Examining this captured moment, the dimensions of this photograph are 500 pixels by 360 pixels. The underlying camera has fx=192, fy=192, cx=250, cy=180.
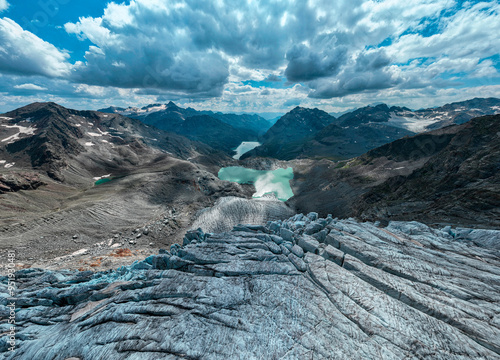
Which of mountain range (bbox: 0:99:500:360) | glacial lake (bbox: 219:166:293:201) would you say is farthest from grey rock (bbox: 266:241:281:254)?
glacial lake (bbox: 219:166:293:201)

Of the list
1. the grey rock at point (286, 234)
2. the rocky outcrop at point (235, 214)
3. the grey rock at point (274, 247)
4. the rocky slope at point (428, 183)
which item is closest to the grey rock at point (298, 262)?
the grey rock at point (274, 247)

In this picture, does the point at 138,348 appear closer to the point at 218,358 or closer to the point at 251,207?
the point at 218,358

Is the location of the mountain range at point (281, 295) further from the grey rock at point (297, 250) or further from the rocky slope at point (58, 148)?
the rocky slope at point (58, 148)

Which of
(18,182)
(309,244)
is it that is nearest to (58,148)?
(18,182)

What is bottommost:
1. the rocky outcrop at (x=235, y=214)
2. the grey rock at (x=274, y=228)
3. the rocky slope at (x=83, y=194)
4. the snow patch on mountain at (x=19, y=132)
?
the rocky outcrop at (x=235, y=214)

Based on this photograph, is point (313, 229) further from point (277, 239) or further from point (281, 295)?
point (281, 295)

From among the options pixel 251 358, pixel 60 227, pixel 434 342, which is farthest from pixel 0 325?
pixel 60 227
